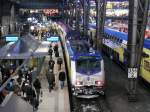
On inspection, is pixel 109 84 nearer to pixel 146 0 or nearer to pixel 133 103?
pixel 133 103

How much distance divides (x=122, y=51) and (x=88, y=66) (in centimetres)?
1163

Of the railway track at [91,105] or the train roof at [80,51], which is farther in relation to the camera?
the train roof at [80,51]

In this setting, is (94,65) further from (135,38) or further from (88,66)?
(135,38)

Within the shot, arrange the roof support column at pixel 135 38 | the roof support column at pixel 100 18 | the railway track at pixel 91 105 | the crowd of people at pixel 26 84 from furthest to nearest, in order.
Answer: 1. the roof support column at pixel 100 18
2. the roof support column at pixel 135 38
3. the railway track at pixel 91 105
4. the crowd of people at pixel 26 84

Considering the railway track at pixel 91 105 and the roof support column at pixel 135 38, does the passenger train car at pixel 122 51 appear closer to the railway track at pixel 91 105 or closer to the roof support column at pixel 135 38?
the roof support column at pixel 135 38

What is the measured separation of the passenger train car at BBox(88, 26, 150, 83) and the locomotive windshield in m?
3.74

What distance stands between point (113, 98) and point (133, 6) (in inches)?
251

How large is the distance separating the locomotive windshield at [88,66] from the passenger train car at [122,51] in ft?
12.3

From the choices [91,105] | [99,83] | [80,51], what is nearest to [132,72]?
[99,83]

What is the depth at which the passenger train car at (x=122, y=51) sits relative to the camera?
28188mm

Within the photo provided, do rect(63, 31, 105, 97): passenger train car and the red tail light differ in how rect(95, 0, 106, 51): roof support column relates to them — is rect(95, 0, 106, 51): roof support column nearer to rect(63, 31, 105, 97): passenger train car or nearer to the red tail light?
rect(63, 31, 105, 97): passenger train car


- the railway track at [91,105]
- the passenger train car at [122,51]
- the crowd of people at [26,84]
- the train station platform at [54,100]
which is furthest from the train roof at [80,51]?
the passenger train car at [122,51]

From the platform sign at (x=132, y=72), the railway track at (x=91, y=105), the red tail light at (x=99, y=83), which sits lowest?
the railway track at (x=91, y=105)


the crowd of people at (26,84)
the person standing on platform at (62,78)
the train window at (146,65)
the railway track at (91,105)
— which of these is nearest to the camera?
the crowd of people at (26,84)
